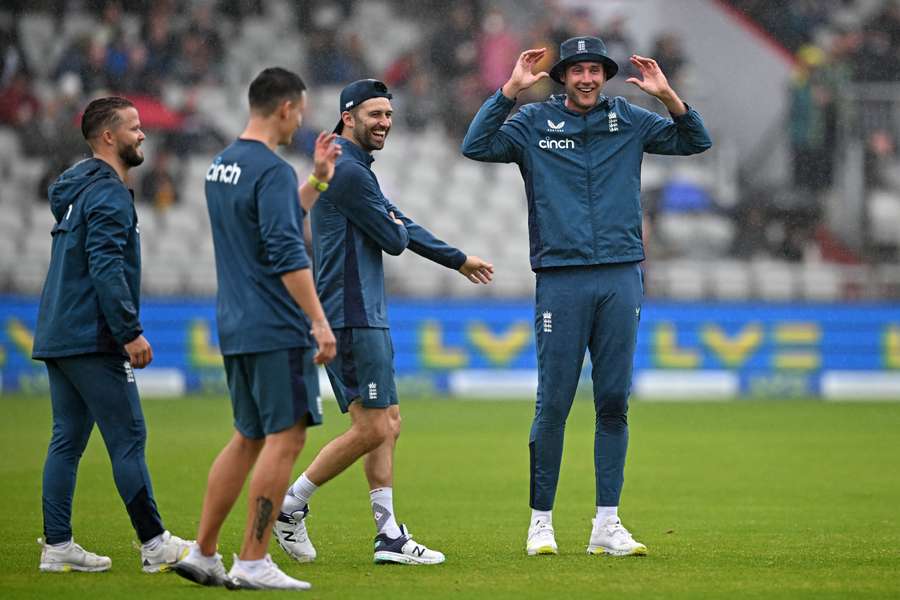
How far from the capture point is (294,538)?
7801 mm

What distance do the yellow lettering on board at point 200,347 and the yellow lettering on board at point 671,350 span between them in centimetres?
629

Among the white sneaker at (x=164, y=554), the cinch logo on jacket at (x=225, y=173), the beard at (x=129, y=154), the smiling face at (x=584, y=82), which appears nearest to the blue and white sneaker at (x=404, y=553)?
the white sneaker at (x=164, y=554)

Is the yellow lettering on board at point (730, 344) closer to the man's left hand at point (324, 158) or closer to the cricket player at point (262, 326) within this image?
the man's left hand at point (324, 158)

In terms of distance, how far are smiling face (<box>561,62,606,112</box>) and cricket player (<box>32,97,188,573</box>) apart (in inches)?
98.1

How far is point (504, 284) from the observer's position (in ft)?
69.9

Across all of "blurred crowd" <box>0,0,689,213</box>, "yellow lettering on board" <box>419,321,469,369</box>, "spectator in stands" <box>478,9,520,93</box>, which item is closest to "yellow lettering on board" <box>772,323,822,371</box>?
"yellow lettering on board" <box>419,321,469,369</box>

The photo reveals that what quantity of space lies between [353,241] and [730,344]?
13226 mm

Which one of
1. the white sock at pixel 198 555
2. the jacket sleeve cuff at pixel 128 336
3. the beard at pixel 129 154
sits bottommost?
the white sock at pixel 198 555

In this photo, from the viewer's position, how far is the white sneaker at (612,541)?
25.8 ft

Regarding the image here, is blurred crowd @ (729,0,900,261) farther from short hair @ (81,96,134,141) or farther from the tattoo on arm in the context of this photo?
the tattoo on arm

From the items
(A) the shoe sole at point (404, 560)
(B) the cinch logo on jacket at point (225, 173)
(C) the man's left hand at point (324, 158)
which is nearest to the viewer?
(B) the cinch logo on jacket at point (225, 173)

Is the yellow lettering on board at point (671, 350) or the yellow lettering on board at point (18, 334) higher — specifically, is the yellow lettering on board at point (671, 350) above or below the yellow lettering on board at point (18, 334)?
below

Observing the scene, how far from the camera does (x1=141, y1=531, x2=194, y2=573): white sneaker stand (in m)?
7.22

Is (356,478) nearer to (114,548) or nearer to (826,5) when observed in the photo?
(114,548)
